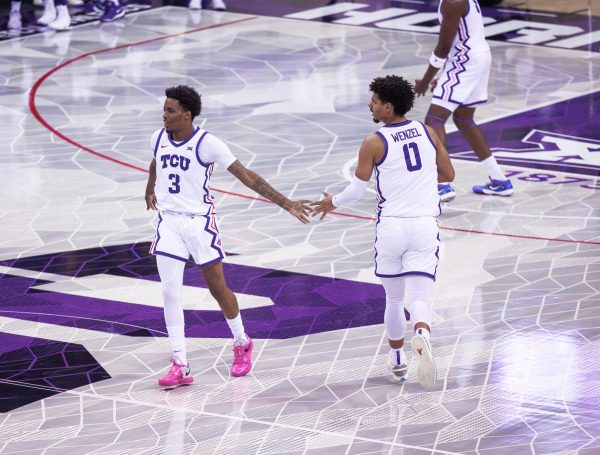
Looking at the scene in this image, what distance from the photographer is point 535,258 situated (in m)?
8.85

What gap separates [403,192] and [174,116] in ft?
4.08

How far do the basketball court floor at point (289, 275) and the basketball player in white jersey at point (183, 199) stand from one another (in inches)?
22.1

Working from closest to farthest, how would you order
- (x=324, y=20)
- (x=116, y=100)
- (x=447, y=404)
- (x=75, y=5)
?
(x=447, y=404) < (x=116, y=100) < (x=324, y=20) < (x=75, y=5)

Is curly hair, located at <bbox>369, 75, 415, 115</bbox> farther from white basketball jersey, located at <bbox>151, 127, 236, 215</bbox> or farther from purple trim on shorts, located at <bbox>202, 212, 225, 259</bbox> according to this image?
purple trim on shorts, located at <bbox>202, 212, 225, 259</bbox>

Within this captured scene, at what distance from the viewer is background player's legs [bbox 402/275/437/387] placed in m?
6.41

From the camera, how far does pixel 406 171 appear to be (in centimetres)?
660

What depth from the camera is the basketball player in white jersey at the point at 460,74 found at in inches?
392

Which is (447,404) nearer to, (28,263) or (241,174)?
(241,174)

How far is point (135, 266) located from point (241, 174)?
7.79ft

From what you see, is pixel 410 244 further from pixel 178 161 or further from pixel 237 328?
pixel 178 161

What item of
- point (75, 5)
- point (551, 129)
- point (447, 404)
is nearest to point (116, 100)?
point (551, 129)

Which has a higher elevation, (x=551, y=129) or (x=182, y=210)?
(x=182, y=210)

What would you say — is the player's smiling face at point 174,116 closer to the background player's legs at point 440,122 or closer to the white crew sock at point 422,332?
the white crew sock at point 422,332

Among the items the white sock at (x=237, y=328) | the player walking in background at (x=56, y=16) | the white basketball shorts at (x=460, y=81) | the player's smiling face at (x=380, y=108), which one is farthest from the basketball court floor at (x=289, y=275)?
the player walking in background at (x=56, y=16)
